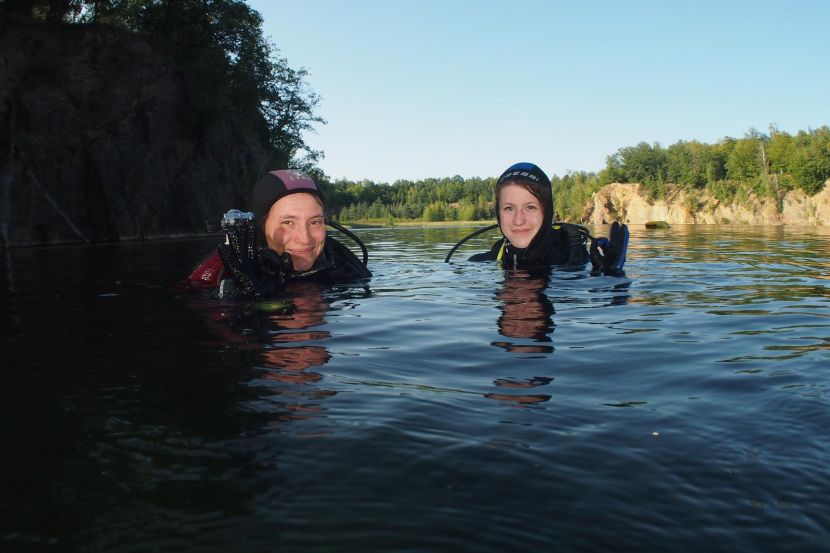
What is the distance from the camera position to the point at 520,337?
4508 mm

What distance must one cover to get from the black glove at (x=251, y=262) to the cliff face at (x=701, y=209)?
8050 centimetres

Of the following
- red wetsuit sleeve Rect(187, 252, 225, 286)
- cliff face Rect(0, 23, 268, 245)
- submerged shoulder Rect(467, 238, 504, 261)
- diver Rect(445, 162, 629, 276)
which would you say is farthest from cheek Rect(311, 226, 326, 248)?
cliff face Rect(0, 23, 268, 245)

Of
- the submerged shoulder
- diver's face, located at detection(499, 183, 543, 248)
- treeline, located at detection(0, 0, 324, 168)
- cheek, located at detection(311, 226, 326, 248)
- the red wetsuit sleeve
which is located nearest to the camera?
cheek, located at detection(311, 226, 326, 248)

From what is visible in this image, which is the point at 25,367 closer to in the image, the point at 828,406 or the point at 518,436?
the point at 518,436

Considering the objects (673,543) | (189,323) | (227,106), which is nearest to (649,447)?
(673,543)

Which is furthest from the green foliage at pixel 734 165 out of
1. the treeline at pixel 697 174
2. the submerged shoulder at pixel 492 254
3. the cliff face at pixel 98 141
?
the submerged shoulder at pixel 492 254

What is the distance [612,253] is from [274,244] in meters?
4.35

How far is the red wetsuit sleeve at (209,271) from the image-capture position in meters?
7.40

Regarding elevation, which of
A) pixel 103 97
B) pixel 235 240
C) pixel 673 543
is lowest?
pixel 673 543

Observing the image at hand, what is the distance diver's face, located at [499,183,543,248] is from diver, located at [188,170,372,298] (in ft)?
7.97

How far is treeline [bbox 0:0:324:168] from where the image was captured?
Answer: 36250mm

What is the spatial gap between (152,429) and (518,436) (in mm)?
1375

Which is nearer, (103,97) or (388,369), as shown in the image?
(388,369)

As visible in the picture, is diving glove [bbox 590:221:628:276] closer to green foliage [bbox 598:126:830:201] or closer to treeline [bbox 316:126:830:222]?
treeline [bbox 316:126:830:222]
